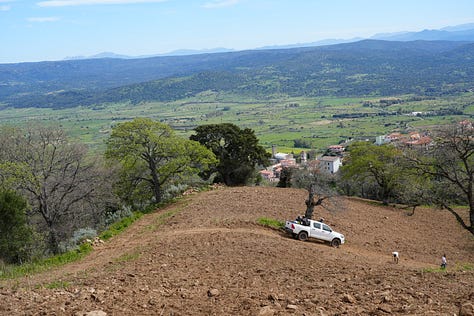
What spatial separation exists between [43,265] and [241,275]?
23.9 ft

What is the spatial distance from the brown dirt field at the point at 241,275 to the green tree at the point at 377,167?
9317 millimetres

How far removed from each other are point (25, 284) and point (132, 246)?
4.58m

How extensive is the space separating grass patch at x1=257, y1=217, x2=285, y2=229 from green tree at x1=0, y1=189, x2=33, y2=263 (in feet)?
33.0

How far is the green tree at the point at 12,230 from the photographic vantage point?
17.2 m

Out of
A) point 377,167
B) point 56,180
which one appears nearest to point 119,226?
point 56,180

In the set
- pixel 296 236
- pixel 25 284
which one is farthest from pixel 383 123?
pixel 25 284

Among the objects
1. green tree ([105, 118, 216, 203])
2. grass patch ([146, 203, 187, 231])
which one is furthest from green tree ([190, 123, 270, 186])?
grass patch ([146, 203, 187, 231])

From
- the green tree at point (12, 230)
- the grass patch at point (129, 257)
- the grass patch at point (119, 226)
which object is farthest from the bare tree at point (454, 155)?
the green tree at point (12, 230)

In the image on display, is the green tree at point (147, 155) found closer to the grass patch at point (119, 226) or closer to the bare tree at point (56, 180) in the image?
the bare tree at point (56, 180)

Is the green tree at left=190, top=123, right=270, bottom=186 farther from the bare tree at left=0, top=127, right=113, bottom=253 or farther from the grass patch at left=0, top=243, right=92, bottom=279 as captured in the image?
the grass patch at left=0, top=243, right=92, bottom=279

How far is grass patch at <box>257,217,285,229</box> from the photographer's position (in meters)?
17.9

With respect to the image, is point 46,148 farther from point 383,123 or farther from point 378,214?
point 383,123

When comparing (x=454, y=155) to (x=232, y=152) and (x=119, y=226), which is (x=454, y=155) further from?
(x=232, y=152)

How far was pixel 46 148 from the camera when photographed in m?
25.5
